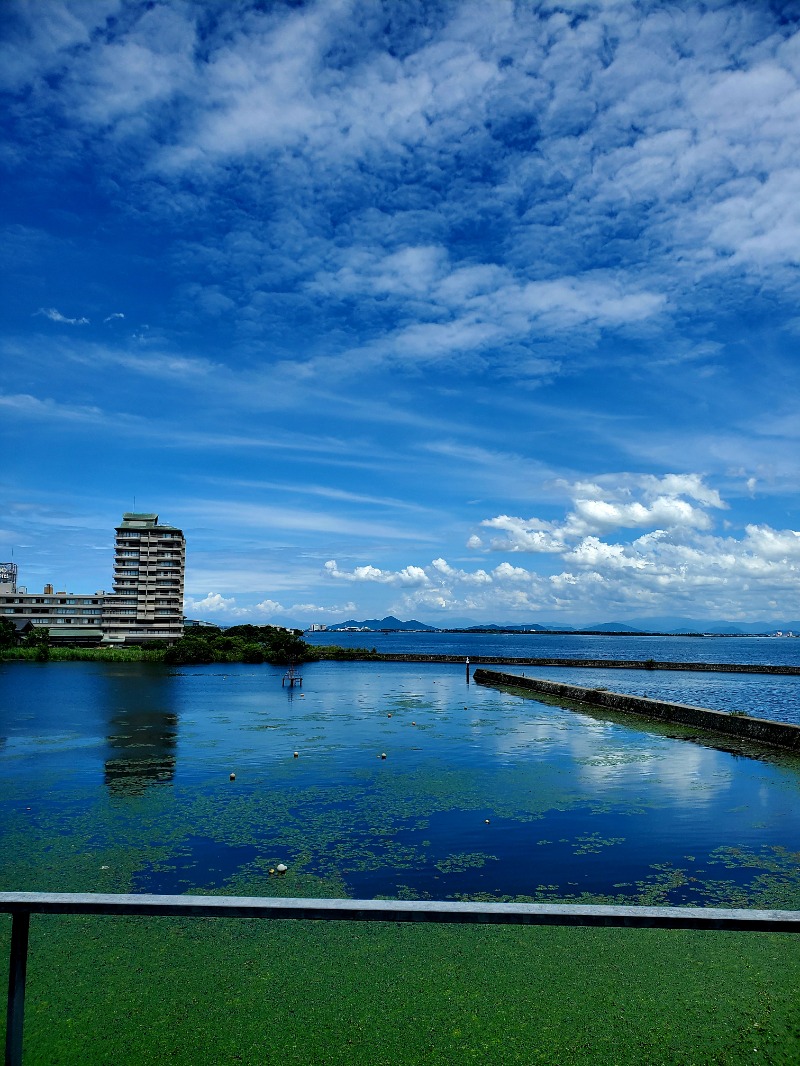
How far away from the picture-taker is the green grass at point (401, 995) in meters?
4.76

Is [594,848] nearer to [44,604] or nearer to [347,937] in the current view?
[347,937]

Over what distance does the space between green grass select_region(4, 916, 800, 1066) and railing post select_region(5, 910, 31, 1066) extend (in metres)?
2.42

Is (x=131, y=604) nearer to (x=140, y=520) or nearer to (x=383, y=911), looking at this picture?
(x=140, y=520)

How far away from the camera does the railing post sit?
8.35 feet

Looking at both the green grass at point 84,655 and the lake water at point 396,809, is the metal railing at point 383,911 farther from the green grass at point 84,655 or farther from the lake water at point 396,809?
the green grass at point 84,655

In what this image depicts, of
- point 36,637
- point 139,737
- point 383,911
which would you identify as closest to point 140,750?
point 139,737

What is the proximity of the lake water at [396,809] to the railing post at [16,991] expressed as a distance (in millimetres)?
6591

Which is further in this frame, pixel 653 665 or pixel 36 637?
pixel 653 665

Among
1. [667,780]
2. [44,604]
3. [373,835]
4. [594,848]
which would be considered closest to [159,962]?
[373,835]

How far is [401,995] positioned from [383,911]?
12.9 feet

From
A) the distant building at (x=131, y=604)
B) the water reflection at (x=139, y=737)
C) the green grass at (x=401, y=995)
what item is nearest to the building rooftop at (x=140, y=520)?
the distant building at (x=131, y=604)

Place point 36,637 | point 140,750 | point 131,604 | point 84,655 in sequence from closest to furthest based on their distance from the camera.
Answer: point 140,750 < point 84,655 < point 36,637 < point 131,604

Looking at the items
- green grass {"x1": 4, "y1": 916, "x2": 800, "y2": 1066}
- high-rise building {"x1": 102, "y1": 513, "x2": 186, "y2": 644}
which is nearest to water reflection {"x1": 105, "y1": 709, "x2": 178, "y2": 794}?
green grass {"x1": 4, "y1": 916, "x2": 800, "y2": 1066}

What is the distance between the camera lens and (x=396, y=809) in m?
13.6
